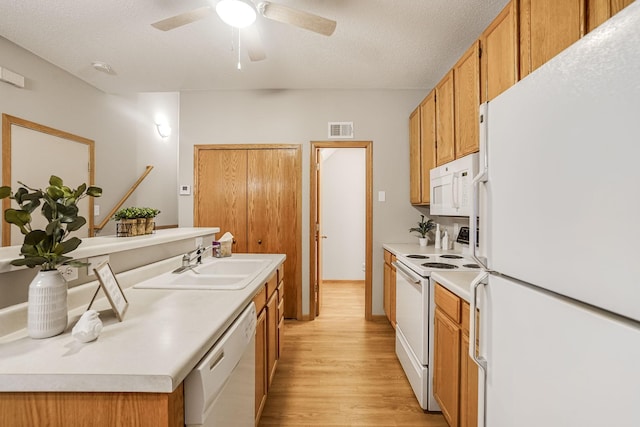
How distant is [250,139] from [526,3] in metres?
2.74

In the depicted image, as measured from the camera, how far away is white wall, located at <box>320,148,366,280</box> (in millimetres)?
4949

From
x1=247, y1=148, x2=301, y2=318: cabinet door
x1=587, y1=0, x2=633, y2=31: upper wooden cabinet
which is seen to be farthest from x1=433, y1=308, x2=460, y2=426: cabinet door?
x1=247, y1=148, x2=301, y2=318: cabinet door

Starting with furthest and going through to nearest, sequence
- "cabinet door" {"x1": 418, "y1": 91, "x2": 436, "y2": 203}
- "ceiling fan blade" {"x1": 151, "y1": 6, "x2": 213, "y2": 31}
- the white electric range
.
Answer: "cabinet door" {"x1": 418, "y1": 91, "x2": 436, "y2": 203} < the white electric range < "ceiling fan blade" {"x1": 151, "y1": 6, "x2": 213, "y2": 31}

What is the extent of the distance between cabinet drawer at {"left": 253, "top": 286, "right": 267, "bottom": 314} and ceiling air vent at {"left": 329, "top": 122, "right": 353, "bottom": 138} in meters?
2.22

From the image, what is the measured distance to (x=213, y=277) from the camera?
1685 mm

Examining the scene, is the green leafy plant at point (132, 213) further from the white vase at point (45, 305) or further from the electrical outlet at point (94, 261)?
the white vase at point (45, 305)

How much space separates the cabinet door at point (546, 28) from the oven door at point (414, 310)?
1.31 m

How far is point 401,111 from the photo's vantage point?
3355mm

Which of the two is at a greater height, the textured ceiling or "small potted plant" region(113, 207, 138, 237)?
the textured ceiling

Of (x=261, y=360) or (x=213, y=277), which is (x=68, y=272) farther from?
A: (x=261, y=360)

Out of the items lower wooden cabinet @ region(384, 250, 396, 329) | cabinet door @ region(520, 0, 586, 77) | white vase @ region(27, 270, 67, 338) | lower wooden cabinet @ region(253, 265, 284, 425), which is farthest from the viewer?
lower wooden cabinet @ region(384, 250, 396, 329)

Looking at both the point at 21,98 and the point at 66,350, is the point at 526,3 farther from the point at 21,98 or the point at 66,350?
the point at 21,98

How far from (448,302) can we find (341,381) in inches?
43.8

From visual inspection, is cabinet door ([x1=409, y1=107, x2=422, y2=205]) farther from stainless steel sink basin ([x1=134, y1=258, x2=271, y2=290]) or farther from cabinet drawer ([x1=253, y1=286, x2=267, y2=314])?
cabinet drawer ([x1=253, y1=286, x2=267, y2=314])
